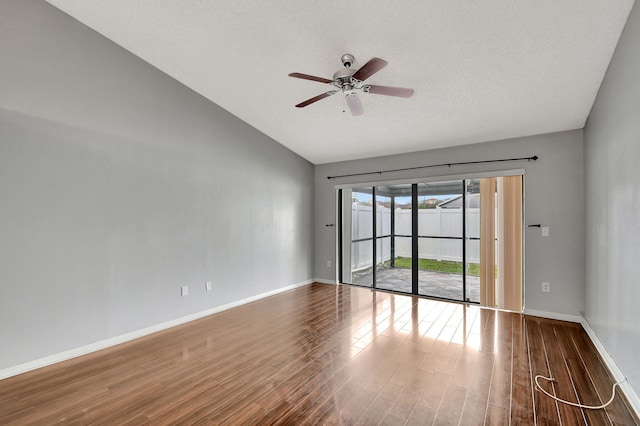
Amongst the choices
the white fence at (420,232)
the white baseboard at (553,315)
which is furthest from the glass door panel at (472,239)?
the white baseboard at (553,315)

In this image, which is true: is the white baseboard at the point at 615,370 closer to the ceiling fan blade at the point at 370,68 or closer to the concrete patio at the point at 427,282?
the concrete patio at the point at 427,282

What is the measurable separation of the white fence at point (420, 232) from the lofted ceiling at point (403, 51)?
1.35 meters

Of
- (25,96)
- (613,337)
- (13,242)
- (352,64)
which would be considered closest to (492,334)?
(613,337)

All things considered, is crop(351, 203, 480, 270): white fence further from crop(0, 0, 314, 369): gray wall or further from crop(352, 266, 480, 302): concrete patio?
crop(0, 0, 314, 369): gray wall

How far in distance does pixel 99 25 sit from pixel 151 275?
2.67 meters

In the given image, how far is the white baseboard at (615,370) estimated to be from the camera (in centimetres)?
198

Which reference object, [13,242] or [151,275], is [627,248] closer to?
[151,275]

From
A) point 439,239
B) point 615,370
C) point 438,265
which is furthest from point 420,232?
point 615,370

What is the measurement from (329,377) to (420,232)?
Result: 3236 mm

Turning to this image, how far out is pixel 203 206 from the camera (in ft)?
13.1

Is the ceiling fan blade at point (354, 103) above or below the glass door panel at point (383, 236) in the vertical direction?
above

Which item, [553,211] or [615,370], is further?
[553,211]

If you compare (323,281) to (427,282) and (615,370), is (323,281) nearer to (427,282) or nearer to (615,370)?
(427,282)

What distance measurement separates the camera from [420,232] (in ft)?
16.4
